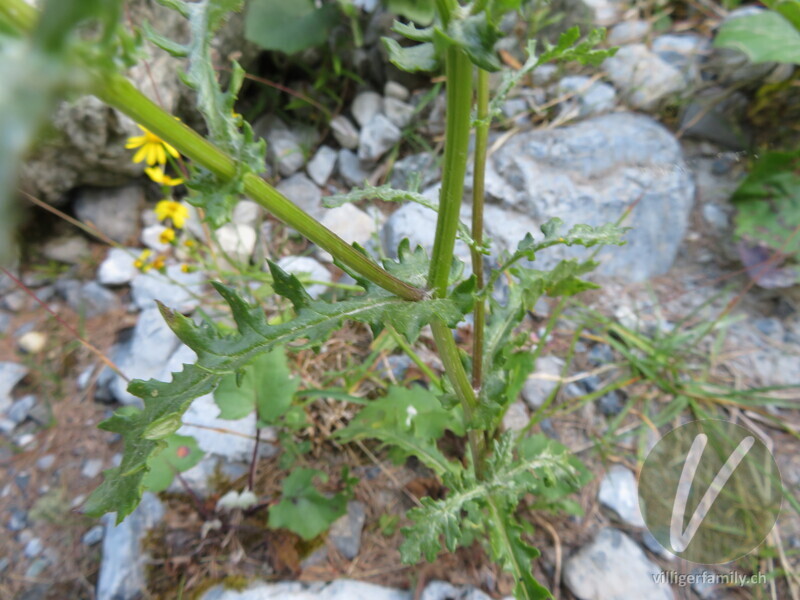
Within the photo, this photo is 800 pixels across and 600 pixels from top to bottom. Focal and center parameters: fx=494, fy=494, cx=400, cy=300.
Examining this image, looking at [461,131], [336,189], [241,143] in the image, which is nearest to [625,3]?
[336,189]

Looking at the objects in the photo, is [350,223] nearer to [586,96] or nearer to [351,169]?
[351,169]

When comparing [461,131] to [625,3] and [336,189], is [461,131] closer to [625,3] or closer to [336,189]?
[336,189]

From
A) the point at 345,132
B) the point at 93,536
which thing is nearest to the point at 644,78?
the point at 345,132

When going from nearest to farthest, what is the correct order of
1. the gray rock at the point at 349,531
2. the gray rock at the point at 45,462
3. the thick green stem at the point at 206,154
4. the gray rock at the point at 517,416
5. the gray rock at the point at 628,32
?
the thick green stem at the point at 206,154 < the gray rock at the point at 349,531 < the gray rock at the point at 517,416 < the gray rock at the point at 45,462 < the gray rock at the point at 628,32

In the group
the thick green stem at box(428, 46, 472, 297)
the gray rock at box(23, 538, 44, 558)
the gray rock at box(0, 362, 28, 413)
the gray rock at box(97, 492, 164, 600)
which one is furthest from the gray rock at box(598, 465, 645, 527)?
the gray rock at box(0, 362, 28, 413)

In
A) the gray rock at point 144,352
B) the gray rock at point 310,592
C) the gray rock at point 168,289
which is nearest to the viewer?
the gray rock at point 310,592

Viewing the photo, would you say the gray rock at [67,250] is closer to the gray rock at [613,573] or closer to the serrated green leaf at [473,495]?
the serrated green leaf at [473,495]

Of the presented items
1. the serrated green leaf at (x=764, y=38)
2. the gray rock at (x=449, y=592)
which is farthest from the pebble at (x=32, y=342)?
the serrated green leaf at (x=764, y=38)
